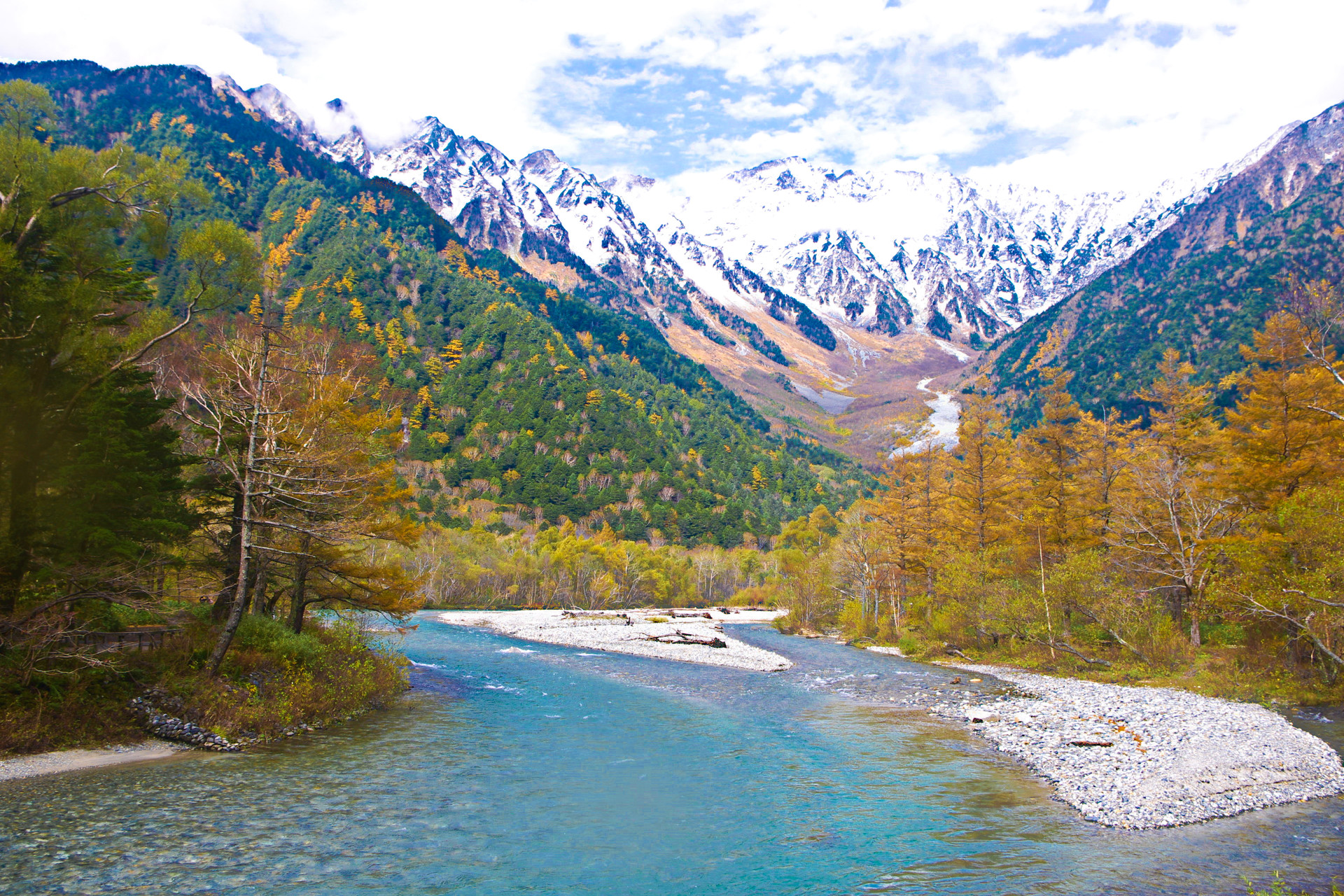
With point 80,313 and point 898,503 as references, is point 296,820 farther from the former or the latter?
point 898,503

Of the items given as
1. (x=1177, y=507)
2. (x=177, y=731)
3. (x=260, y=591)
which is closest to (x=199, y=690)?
(x=177, y=731)

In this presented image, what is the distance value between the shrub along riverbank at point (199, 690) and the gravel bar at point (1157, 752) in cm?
2445

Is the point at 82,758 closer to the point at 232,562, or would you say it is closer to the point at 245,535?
the point at 245,535

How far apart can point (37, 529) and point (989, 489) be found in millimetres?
54766

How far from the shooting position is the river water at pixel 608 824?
13.5 meters

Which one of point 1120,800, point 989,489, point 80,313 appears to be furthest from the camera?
point 989,489

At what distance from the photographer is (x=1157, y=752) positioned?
21766 millimetres

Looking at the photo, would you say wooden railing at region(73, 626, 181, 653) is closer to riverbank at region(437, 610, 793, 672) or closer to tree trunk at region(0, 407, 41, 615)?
tree trunk at region(0, 407, 41, 615)

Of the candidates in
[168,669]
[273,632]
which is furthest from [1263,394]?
[168,669]

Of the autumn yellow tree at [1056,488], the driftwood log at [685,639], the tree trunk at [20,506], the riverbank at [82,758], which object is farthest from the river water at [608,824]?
the driftwood log at [685,639]

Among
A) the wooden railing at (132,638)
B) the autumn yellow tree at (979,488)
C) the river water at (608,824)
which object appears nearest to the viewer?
the river water at (608,824)

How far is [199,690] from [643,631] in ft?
172

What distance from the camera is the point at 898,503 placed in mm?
62250

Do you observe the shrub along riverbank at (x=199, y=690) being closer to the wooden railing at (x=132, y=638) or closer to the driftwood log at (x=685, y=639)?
Answer: the wooden railing at (x=132, y=638)
